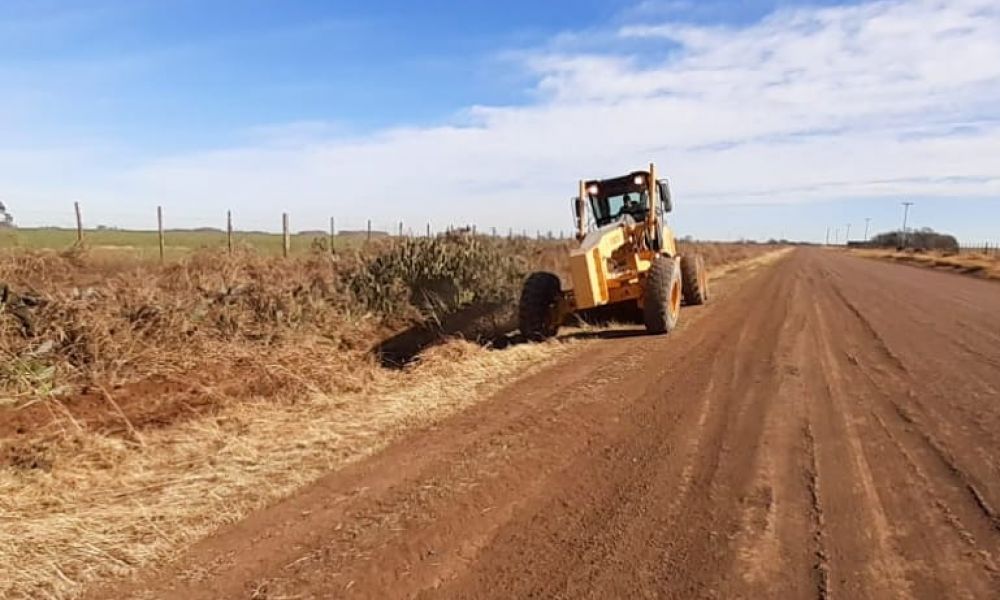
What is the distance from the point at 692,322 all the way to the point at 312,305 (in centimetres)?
732

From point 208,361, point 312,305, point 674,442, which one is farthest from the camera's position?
point 312,305

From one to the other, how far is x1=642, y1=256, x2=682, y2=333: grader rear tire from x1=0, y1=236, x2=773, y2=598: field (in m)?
1.40

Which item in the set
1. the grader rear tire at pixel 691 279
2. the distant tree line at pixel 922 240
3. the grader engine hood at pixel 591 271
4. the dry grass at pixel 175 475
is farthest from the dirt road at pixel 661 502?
the distant tree line at pixel 922 240

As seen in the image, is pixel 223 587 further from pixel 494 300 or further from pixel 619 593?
pixel 494 300

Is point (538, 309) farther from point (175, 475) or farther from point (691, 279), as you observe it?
point (175, 475)

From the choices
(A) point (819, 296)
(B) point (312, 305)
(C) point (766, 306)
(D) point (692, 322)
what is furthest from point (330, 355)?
(A) point (819, 296)

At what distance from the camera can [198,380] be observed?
30.3 feet

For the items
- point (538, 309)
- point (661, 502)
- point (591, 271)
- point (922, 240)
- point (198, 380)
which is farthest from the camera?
point (922, 240)

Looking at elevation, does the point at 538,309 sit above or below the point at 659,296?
below

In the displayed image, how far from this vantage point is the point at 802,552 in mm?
4383

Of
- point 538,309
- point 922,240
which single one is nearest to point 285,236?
point 538,309

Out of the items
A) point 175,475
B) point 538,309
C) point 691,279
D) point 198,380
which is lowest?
point 175,475

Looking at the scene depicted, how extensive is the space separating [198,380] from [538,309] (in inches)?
226

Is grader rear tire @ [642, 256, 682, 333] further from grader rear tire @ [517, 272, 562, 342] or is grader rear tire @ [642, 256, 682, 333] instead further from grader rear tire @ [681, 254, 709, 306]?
grader rear tire @ [681, 254, 709, 306]
